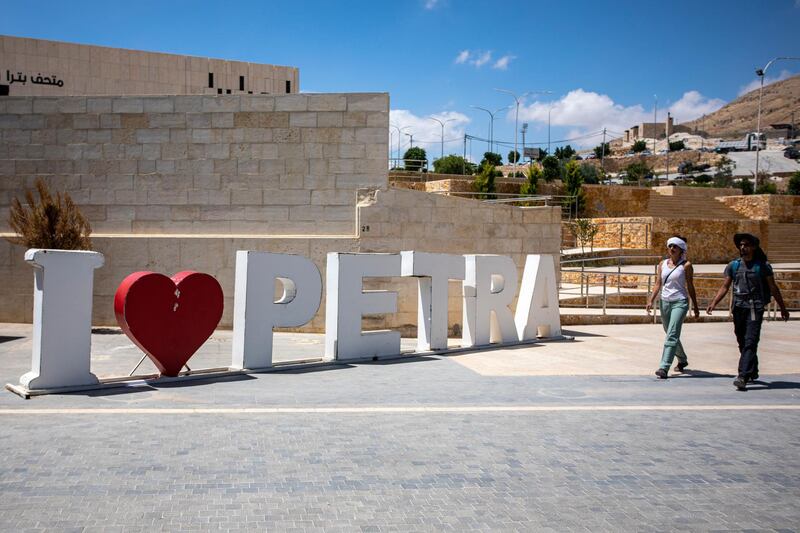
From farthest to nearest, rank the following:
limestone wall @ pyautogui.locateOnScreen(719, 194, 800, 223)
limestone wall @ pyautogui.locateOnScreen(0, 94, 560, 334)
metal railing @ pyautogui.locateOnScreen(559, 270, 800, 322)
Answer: limestone wall @ pyautogui.locateOnScreen(719, 194, 800, 223) < metal railing @ pyautogui.locateOnScreen(559, 270, 800, 322) < limestone wall @ pyautogui.locateOnScreen(0, 94, 560, 334)

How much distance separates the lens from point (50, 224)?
14.2 metres

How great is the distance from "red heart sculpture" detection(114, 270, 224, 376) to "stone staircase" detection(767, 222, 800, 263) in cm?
3307

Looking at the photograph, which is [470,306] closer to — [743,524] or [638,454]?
[638,454]

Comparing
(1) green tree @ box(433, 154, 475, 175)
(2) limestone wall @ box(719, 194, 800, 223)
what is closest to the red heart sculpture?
(2) limestone wall @ box(719, 194, 800, 223)

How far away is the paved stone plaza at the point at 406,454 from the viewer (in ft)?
14.9

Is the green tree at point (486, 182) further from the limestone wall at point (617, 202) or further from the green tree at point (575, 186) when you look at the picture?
the limestone wall at point (617, 202)

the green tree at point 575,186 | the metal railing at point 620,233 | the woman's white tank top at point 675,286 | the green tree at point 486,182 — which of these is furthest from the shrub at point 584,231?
the woman's white tank top at point 675,286

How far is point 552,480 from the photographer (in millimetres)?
5289

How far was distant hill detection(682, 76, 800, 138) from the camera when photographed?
168500 millimetres

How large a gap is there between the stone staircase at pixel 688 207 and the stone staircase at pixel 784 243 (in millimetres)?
5116

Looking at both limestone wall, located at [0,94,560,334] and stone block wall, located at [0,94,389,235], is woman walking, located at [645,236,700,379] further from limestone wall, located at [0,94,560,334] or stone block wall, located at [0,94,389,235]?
→ stone block wall, located at [0,94,389,235]

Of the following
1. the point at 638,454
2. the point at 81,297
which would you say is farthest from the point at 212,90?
the point at 638,454

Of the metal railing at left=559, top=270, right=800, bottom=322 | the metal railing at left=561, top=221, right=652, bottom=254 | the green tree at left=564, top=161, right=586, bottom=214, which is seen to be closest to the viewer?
the metal railing at left=559, top=270, right=800, bottom=322

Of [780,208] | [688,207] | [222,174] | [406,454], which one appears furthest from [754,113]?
[406,454]
